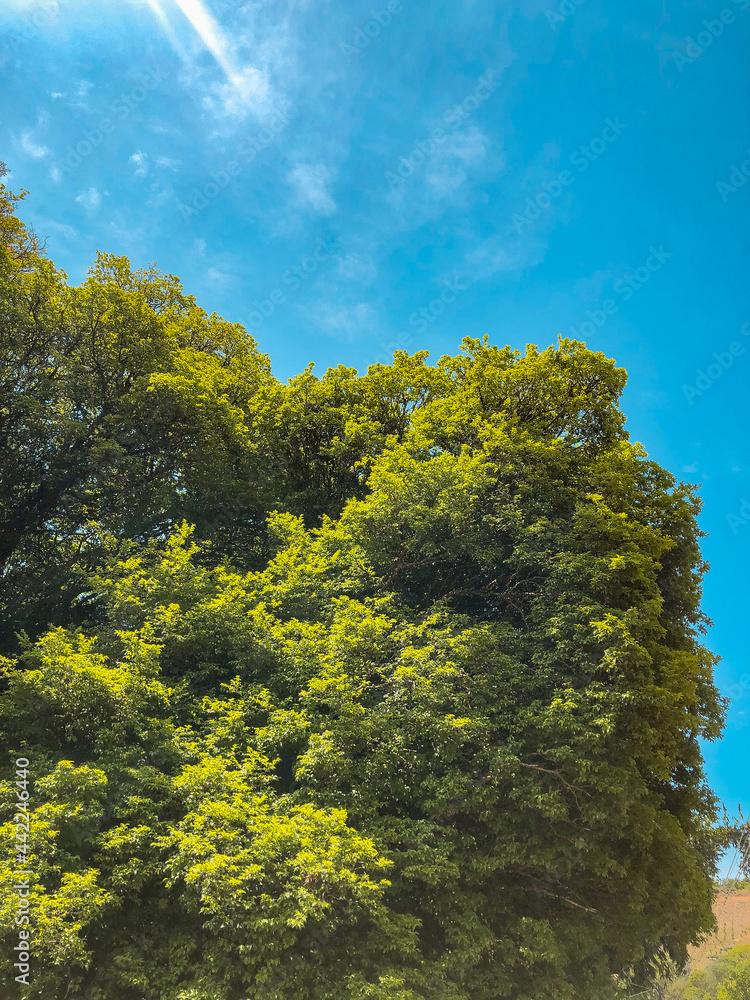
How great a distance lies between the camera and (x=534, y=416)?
18.2 metres

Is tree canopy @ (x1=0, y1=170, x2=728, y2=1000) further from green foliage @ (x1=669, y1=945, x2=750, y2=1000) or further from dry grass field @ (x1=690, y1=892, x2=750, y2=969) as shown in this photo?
dry grass field @ (x1=690, y1=892, x2=750, y2=969)

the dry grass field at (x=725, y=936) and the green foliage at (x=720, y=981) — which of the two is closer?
the green foliage at (x=720, y=981)

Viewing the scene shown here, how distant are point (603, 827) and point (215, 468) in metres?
13.8

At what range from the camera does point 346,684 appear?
11.8m

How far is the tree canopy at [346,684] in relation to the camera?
951cm

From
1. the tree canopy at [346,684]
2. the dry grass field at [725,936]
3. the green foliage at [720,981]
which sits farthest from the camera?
the dry grass field at [725,936]

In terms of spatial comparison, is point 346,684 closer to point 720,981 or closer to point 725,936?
point 720,981

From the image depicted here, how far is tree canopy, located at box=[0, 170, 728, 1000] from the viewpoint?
9.51 m

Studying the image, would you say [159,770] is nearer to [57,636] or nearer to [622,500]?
[57,636]

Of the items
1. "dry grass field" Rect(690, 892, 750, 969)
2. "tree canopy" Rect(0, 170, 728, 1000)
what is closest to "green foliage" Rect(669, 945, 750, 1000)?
"dry grass field" Rect(690, 892, 750, 969)

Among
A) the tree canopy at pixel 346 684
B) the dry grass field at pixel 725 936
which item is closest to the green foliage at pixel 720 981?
the dry grass field at pixel 725 936

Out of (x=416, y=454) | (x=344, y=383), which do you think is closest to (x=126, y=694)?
(x=416, y=454)

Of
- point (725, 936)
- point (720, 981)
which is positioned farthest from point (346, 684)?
point (725, 936)

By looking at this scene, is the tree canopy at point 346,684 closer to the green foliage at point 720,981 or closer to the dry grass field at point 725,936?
the green foliage at point 720,981
